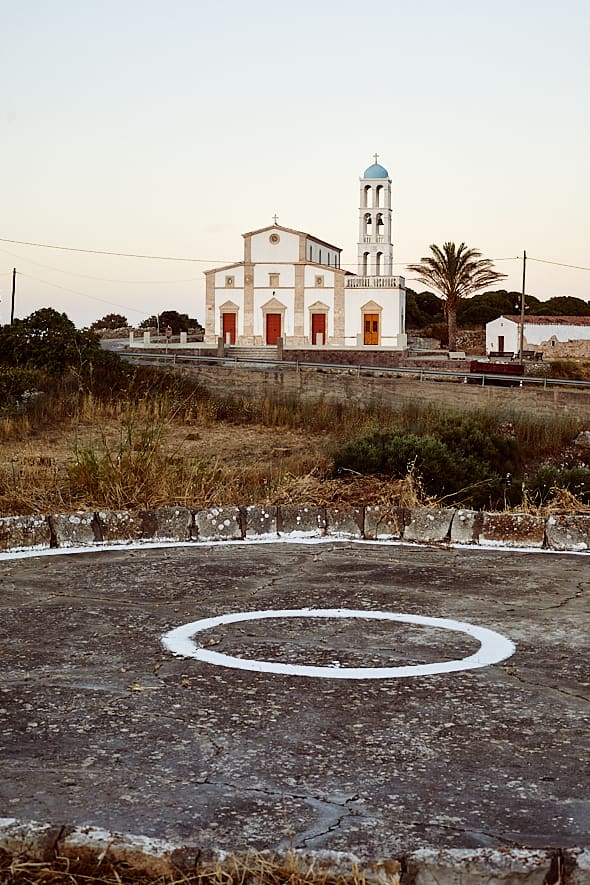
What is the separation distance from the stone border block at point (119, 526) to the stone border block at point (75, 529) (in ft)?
0.16

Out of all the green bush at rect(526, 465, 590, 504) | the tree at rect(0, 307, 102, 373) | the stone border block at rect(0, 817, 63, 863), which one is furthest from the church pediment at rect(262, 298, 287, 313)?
the stone border block at rect(0, 817, 63, 863)

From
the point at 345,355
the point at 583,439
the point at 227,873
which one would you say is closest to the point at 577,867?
the point at 227,873

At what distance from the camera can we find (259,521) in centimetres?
809

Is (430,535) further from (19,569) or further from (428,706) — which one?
(428,706)

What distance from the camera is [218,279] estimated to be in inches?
2539

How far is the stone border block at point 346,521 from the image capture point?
814 cm

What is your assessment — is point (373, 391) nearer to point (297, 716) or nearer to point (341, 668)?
point (341, 668)

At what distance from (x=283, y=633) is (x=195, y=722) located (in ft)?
4.61

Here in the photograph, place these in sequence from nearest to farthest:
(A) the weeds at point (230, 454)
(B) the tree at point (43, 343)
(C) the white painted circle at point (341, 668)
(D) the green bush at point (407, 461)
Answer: (C) the white painted circle at point (341, 668), (A) the weeds at point (230, 454), (D) the green bush at point (407, 461), (B) the tree at point (43, 343)

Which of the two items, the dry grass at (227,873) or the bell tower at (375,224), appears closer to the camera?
the dry grass at (227,873)

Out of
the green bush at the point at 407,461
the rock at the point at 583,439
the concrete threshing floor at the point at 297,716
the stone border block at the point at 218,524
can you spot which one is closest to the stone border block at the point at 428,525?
the stone border block at the point at 218,524

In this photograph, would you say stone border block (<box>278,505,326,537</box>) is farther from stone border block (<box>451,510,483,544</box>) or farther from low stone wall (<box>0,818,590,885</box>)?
low stone wall (<box>0,818,590,885</box>)

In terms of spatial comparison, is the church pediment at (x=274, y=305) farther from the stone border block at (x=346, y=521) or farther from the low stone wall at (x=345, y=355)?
the stone border block at (x=346, y=521)

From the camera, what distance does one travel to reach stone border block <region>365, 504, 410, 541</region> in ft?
26.5
